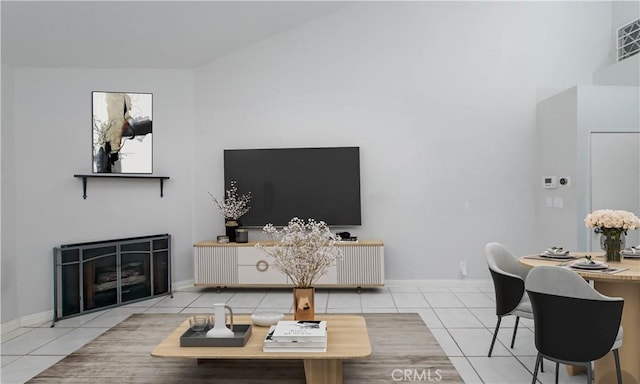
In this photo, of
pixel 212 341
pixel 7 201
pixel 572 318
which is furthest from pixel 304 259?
pixel 7 201

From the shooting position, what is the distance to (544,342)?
233 centimetres

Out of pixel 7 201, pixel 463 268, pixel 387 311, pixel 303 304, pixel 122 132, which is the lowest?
pixel 387 311

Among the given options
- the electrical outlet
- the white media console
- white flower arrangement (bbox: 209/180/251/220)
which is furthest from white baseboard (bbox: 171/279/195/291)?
the electrical outlet

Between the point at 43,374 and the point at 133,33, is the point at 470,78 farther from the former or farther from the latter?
the point at 43,374

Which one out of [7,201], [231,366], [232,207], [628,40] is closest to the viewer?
[231,366]

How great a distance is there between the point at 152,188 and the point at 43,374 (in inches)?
101

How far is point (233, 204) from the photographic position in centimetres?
530

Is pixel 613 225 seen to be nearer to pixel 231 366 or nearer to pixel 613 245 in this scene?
pixel 613 245

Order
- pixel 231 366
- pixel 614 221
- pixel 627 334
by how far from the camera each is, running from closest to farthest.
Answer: pixel 627 334, pixel 614 221, pixel 231 366

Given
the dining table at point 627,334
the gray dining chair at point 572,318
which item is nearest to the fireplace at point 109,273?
the gray dining chair at point 572,318

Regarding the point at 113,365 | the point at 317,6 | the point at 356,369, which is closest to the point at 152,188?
the point at 113,365

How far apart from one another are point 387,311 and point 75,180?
3.58m

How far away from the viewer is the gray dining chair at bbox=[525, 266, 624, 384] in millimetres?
2174

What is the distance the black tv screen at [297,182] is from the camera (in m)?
5.30
